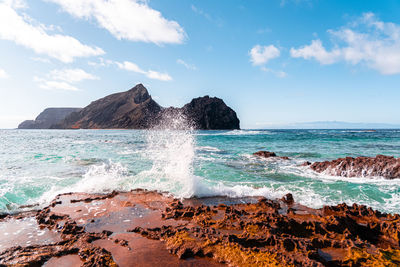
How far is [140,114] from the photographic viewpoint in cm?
12900

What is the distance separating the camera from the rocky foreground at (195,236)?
3150 millimetres

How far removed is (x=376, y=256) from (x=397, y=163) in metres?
9.25

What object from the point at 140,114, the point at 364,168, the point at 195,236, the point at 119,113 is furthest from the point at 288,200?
the point at 119,113

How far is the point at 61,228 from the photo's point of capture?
4.34 m

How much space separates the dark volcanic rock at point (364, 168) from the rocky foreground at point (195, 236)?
19.1 feet

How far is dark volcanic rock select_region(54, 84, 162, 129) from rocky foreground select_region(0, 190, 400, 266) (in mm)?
119322

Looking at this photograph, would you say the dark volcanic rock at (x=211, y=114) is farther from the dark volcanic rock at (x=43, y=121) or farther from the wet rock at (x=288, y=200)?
the dark volcanic rock at (x=43, y=121)

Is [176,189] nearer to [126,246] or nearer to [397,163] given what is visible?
[126,246]

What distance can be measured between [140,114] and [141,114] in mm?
657

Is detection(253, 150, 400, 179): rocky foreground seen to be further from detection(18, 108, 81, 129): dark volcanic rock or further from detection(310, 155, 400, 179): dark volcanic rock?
detection(18, 108, 81, 129): dark volcanic rock

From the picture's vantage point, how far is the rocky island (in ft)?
395

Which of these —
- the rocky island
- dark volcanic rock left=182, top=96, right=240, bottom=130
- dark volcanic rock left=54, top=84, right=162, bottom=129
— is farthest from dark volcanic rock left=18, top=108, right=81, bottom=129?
dark volcanic rock left=182, top=96, right=240, bottom=130

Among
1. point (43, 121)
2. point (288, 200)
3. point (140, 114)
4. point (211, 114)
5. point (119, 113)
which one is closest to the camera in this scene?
point (288, 200)

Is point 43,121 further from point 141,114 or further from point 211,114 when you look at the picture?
point 211,114
